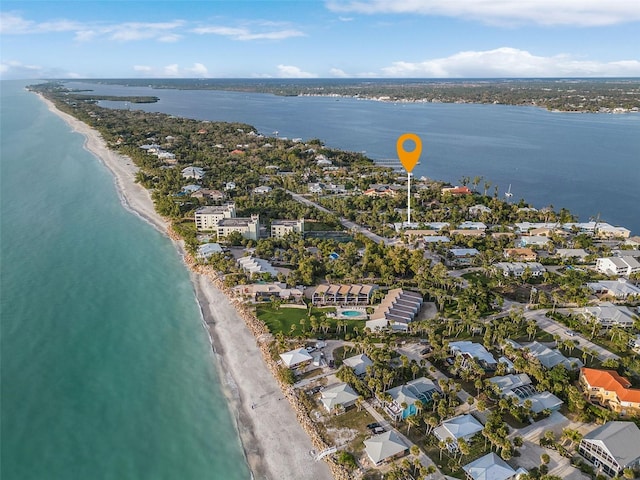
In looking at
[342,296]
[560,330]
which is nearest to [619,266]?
[560,330]

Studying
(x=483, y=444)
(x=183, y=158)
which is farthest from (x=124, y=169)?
(x=483, y=444)

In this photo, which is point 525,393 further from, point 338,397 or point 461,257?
point 461,257

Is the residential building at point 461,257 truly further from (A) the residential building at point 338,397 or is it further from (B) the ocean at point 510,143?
(B) the ocean at point 510,143

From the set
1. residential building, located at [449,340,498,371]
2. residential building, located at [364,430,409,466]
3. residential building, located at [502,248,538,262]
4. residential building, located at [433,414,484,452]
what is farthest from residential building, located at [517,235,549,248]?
residential building, located at [364,430,409,466]

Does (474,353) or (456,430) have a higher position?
(474,353)

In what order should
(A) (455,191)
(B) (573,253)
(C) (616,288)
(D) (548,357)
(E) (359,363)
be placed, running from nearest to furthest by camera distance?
(E) (359,363) → (D) (548,357) → (C) (616,288) → (B) (573,253) → (A) (455,191)

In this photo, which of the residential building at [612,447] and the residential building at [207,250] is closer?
the residential building at [612,447]

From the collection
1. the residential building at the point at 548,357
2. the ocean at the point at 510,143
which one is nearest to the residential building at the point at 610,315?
the residential building at the point at 548,357

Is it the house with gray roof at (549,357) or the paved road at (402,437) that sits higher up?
the house with gray roof at (549,357)
